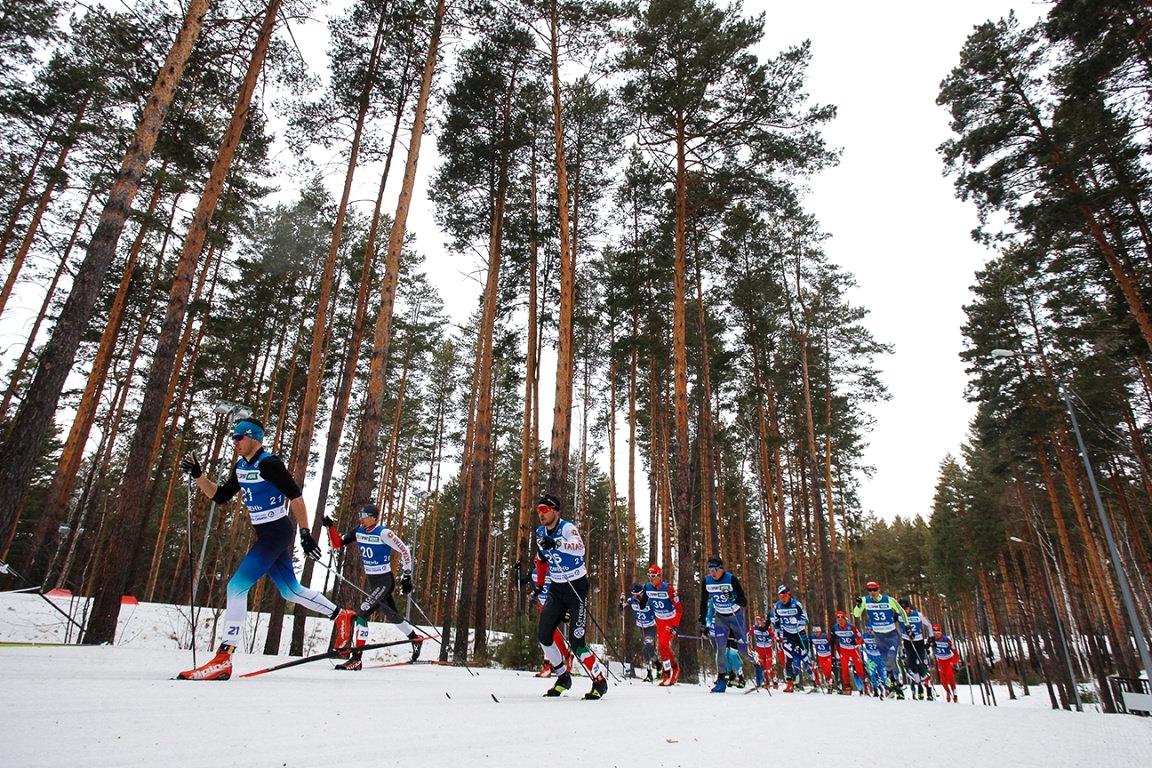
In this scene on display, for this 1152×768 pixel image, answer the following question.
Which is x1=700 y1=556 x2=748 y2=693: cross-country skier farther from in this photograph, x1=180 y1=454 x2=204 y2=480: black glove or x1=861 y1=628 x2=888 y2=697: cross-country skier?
x1=180 y1=454 x2=204 y2=480: black glove

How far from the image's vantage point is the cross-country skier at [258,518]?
Answer: 4750 mm

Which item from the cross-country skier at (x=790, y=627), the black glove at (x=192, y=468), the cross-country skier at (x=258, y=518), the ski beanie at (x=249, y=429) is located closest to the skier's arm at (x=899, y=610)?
the cross-country skier at (x=790, y=627)

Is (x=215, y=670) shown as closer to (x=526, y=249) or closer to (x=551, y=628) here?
(x=551, y=628)

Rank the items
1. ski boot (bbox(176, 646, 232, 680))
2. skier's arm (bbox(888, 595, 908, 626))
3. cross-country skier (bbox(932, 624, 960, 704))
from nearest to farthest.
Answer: ski boot (bbox(176, 646, 232, 680)) < skier's arm (bbox(888, 595, 908, 626)) < cross-country skier (bbox(932, 624, 960, 704))

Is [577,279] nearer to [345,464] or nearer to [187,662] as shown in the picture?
[187,662]

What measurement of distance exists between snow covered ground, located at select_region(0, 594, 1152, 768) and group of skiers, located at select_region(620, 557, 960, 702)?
4035 mm

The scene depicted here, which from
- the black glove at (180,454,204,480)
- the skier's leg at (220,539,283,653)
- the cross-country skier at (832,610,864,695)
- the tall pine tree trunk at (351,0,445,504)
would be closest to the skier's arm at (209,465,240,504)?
the black glove at (180,454,204,480)

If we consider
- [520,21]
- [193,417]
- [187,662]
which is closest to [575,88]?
[520,21]

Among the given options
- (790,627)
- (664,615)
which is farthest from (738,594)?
(790,627)

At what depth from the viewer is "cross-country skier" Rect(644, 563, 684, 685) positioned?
399 inches

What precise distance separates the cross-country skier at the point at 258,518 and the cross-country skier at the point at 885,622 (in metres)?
12.7

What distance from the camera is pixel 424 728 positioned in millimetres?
3213

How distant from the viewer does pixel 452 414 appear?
32000 mm

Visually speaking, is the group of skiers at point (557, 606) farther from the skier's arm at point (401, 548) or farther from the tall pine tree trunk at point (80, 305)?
the tall pine tree trunk at point (80, 305)
